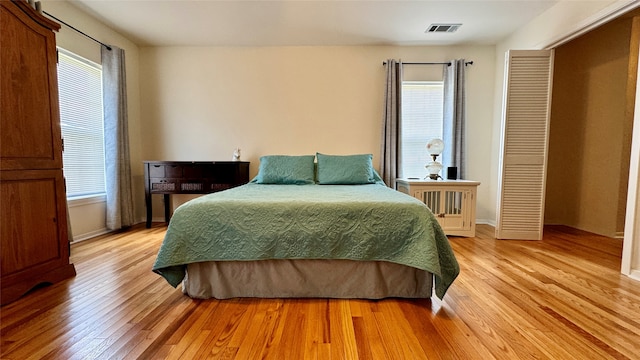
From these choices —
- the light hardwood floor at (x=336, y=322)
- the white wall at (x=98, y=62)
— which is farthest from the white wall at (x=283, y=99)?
the light hardwood floor at (x=336, y=322)

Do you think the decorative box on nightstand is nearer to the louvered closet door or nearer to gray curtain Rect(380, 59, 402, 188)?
the louvered closet door

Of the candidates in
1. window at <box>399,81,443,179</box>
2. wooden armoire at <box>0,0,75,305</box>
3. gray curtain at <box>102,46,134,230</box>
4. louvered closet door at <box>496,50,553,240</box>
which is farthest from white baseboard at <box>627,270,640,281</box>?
gray curtain at <box>102,46,134,230</box>

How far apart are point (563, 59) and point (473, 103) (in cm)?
132

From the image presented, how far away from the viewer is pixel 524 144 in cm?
288

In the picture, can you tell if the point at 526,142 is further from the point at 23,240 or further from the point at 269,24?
the point at 23,240

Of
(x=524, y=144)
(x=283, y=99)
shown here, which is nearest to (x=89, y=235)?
(x=283, y=99)

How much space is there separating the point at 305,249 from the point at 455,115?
114 inches

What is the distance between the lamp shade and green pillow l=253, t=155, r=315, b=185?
1.52 meters

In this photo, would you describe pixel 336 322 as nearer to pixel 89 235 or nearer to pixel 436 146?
pixel 436 146

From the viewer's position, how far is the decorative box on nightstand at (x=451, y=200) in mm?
3018

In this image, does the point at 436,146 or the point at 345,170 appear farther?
the point at 436,146

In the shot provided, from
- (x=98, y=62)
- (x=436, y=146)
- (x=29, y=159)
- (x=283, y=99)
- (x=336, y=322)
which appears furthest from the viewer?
(x=283, y=99)

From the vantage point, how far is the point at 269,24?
300 centimetres

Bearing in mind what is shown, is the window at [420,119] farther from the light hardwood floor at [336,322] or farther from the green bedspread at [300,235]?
the green bedspread at [300,235]
